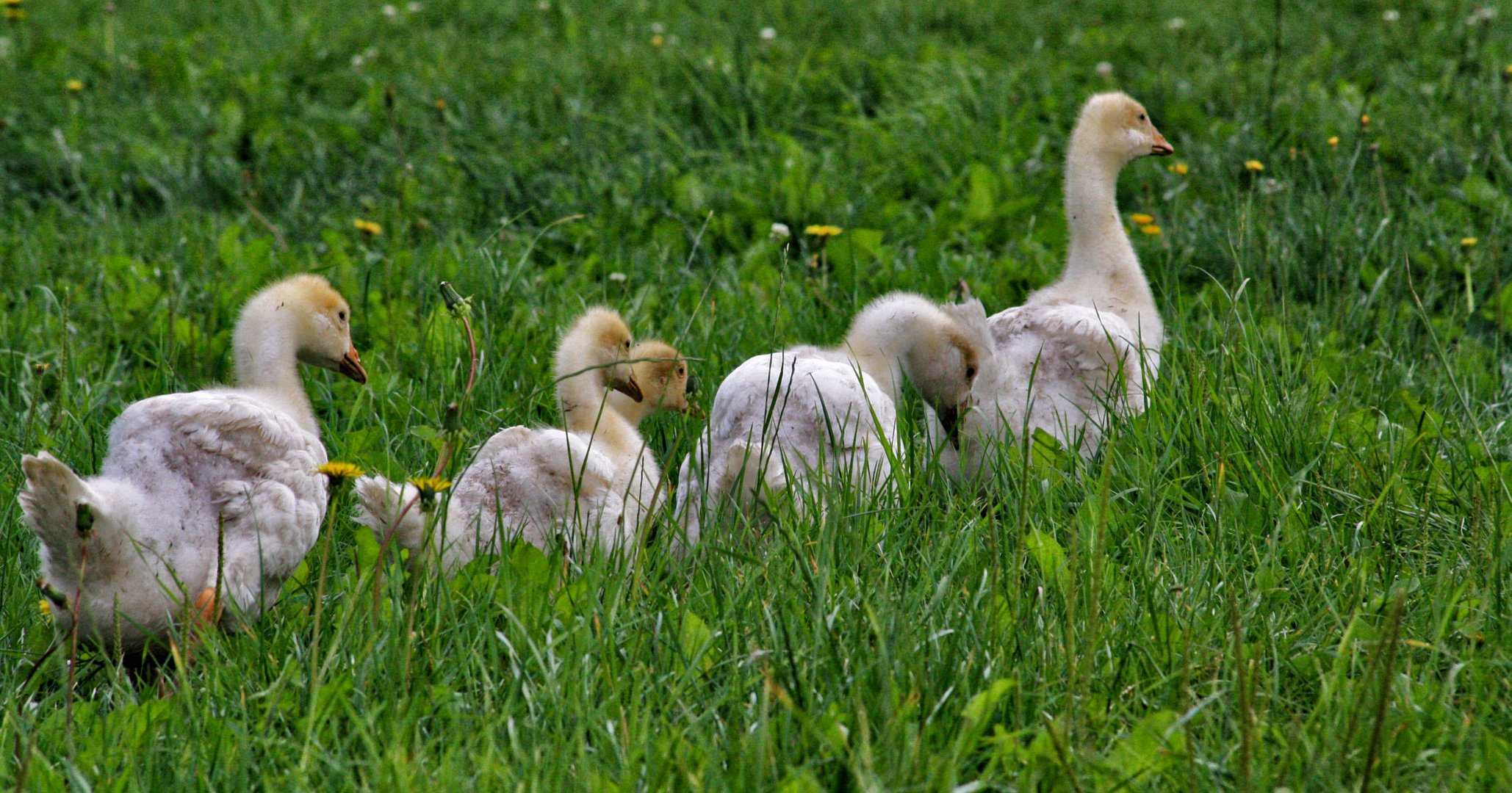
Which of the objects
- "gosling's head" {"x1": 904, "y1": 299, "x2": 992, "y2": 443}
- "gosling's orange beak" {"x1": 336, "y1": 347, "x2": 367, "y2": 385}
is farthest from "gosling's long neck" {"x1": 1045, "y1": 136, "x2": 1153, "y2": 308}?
"gosling's orange beak" {"x1": 336, "y1": 347, "x2": 367, "y2": 385}

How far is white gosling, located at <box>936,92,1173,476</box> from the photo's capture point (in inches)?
162

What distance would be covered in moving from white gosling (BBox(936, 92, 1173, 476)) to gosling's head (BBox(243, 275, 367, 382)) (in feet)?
5.99

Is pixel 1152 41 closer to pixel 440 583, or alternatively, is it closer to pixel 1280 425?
pixel 1280 425

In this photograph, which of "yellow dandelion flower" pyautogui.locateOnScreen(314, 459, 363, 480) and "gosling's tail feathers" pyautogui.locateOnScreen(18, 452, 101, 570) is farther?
"gosling's tail feathers" pyautogui.locateOnScreen(18, 452, 101, 570)

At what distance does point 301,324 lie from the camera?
3.95 meters

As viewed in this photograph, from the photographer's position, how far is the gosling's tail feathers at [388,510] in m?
3.19

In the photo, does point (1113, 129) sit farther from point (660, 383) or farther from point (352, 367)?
point (352, 367)

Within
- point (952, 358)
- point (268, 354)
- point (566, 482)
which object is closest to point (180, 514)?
point (268, 354)

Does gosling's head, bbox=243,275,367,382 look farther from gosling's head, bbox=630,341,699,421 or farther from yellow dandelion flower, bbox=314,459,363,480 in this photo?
yellow dandelion flower, bbox=314,459,363,480

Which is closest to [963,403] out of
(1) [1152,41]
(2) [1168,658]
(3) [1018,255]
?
(2) [1168,658]

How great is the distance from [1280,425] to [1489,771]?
1.56 metres

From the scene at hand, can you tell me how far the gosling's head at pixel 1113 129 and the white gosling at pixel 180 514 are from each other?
2911 millimetres

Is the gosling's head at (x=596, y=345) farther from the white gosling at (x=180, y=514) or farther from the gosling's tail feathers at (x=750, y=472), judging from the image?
the white gosling at (x=180, y=514)

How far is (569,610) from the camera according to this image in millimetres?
2977
